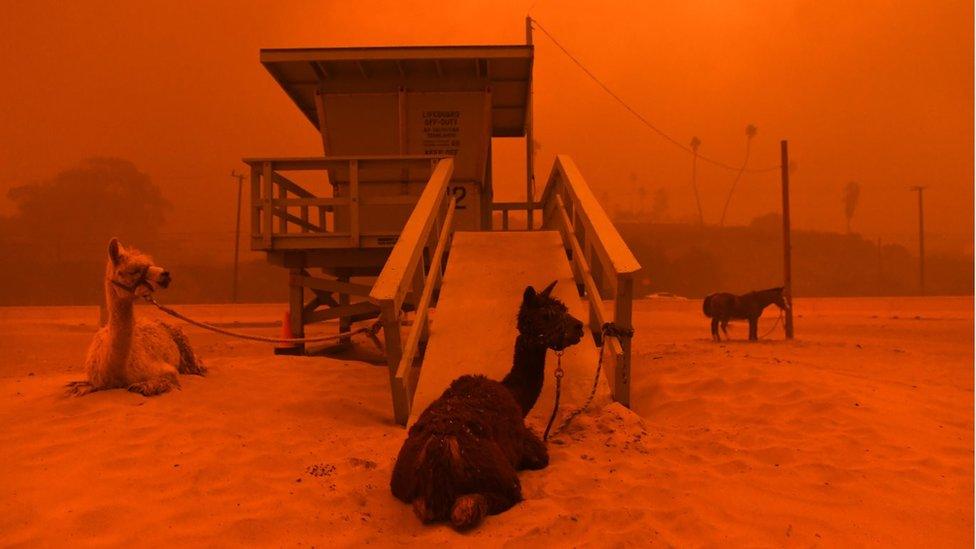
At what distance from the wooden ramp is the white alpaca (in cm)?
211

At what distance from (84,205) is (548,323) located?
9537cm

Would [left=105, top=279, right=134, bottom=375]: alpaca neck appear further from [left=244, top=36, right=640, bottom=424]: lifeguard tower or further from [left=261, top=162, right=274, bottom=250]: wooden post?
[left=261, top=162, right=274, bottom=250]: wooden post

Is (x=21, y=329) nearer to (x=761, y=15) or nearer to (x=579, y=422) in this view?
Answer: (x=579, y=422)

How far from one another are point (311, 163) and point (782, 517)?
7007 mm

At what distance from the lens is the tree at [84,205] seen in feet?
263

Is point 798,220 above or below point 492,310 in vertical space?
above

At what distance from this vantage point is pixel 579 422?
4246 millimetres

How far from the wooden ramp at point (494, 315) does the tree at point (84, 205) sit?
85.8 m

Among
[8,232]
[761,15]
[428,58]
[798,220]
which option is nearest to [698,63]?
[761,15]

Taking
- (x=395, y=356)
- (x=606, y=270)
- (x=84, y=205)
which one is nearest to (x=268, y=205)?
(x=395, y=356)

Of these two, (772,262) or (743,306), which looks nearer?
(743,306)

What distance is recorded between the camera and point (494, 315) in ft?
18.5

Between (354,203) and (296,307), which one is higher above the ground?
(354,203)

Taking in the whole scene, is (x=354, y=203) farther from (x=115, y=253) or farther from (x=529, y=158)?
(x=529, y=158)
